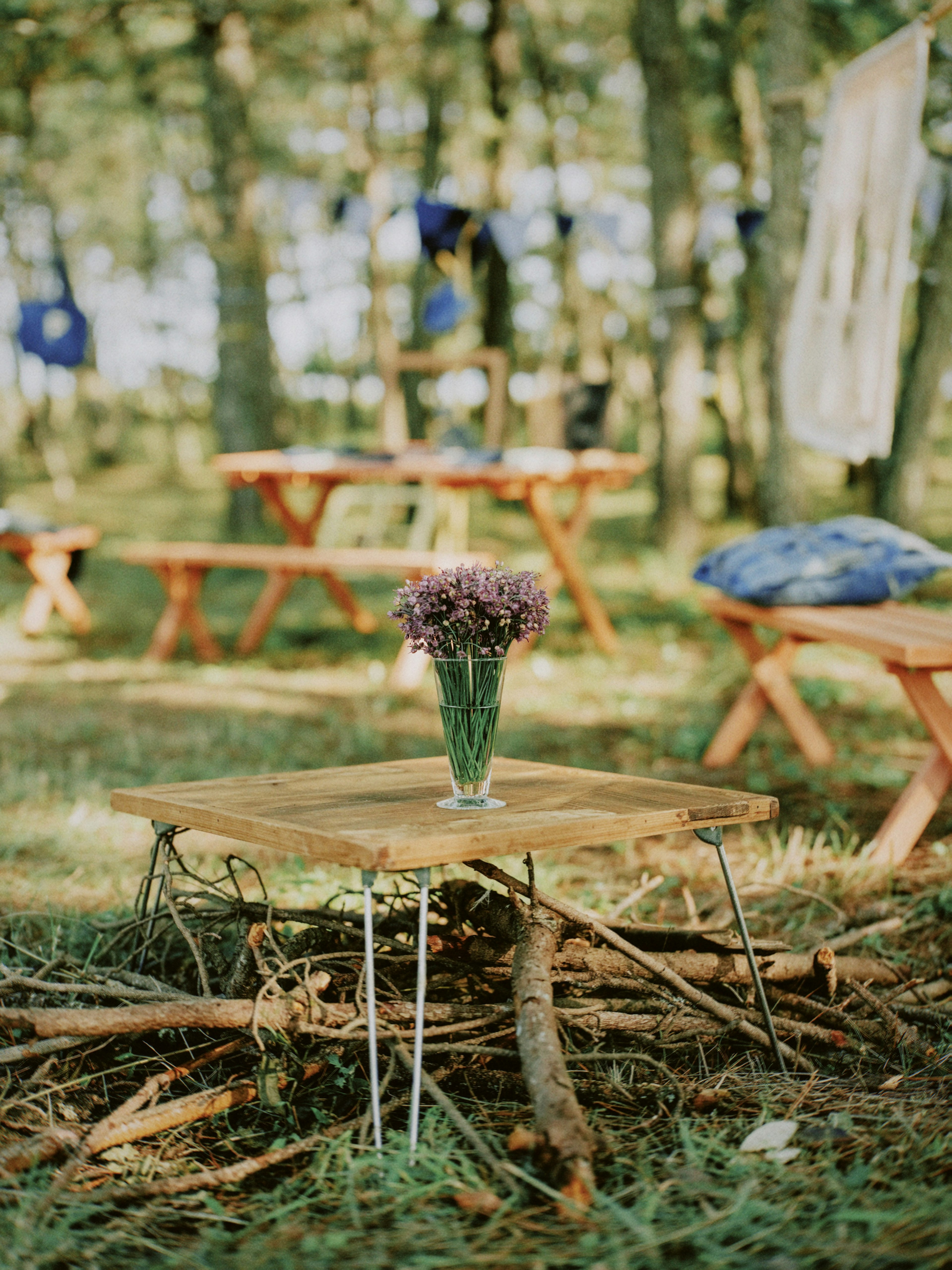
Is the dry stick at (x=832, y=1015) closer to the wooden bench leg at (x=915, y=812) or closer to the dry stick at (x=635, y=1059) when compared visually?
the dry stick at (x=635, y=1059)

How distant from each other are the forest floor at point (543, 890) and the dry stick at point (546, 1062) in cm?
6

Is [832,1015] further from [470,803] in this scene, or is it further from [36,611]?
[36,611]

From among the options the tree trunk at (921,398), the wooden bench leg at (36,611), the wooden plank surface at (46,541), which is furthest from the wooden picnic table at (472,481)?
the tree trunk at (921,398)

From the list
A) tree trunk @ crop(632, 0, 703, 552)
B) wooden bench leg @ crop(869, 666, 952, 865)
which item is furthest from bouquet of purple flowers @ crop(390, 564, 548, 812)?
tree trunk @ crop(632, 0, 703, 552)

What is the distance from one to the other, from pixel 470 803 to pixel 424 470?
4.27 m

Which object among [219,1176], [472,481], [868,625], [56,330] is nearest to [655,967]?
[219,1176]

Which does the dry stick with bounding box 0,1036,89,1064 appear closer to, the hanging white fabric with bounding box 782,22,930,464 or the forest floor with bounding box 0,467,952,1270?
the forest floor with bounding box 0,467,952,1270

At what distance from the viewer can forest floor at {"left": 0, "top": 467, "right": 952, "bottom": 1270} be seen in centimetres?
159

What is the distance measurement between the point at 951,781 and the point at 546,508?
3.38m

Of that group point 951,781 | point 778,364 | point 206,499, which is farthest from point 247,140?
point 206,499

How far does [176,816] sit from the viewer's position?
6.86ft

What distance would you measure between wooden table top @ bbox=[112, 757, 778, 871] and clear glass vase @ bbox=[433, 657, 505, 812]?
0.06 metres

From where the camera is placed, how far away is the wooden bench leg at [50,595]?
7.48 m

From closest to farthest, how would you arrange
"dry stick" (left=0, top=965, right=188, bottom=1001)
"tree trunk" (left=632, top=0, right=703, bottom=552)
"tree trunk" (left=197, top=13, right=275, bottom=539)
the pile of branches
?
the pile of branches → "dry stick" (left=0, top=965, right=188, bottom=1001) → "tree trunk" (left=632, top=0, right=703, bottom=552) → "tree trunk" (left=197, top=13, right=275, bottom=539)
